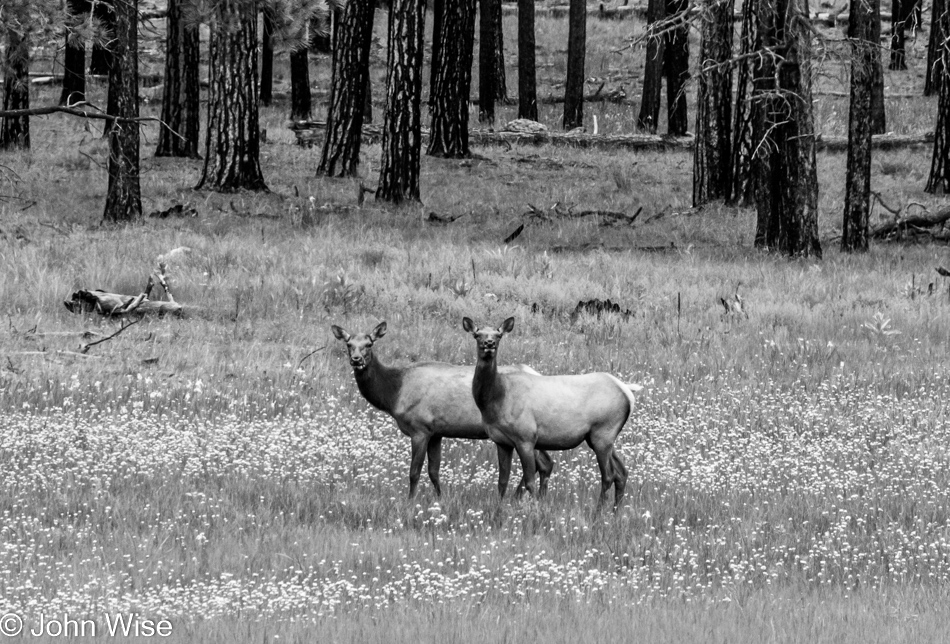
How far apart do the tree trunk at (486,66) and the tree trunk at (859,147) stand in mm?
20485

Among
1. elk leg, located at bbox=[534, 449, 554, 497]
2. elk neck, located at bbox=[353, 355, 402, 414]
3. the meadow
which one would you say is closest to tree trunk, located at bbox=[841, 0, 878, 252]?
the meadow

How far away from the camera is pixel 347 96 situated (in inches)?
1075

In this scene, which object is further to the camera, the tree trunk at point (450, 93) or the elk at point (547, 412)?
the tree trunk at point (450, 93)

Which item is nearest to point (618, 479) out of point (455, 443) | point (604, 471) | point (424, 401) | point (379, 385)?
point (604, 471)

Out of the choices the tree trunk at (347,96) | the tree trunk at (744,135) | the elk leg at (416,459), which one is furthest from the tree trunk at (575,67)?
the elk leg at (416,459)

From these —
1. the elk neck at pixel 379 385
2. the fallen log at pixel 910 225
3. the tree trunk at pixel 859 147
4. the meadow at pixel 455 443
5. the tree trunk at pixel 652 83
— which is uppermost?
the tree trunk at pixel 652 83

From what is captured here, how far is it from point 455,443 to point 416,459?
1.71 meters

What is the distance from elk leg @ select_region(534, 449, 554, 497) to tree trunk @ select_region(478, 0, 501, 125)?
31564mm

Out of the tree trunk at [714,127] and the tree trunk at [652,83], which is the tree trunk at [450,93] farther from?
the tree trunk at [652,83]

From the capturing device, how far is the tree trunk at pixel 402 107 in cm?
2355

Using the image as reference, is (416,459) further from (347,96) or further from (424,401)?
(347,96)

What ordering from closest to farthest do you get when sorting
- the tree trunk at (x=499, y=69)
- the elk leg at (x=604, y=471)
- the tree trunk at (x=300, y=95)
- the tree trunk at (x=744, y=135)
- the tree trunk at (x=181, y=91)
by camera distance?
the elk leg at (x=604, y=471) → the tree trunk at (x=744, y=135) → the tree trunk at (x=181, y=91) → the tree trunk at (x=300, y=95) → the tree trunk at (x=499, y=69)

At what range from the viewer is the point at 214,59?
24250 millimetres

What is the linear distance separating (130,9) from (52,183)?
8.59m
